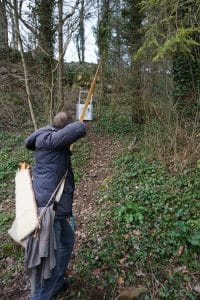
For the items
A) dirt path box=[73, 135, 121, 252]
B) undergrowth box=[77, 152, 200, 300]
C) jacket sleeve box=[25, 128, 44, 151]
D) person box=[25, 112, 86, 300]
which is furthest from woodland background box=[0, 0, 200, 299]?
jacket sleeve box=[25, 128, 44, 151]

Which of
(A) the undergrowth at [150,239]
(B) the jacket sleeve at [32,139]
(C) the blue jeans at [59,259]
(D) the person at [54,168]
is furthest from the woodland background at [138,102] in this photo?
(B) the jacket sleeve at [32,139]

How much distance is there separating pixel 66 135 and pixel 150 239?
2.14 meters

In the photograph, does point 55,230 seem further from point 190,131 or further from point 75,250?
point 190,131

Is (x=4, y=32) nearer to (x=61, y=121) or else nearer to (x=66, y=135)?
(x=61, y=121)

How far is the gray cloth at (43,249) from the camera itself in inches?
117

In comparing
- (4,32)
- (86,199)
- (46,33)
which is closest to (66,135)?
(86,199)

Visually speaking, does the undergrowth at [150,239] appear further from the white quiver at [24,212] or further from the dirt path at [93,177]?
the white quiver at [24,212]

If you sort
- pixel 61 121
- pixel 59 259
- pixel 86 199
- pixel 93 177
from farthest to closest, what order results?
pixel 93 177, pixel 86 199, pixel 59 259, pixel 61 121

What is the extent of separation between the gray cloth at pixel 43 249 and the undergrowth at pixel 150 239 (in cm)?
104

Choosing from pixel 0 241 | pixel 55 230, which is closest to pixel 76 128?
pixel 55 230

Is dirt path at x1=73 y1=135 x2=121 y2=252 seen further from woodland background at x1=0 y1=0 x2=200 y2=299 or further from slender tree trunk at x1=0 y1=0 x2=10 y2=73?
slender tree trunk at x1=0 y1=0 x2=10 y2=73

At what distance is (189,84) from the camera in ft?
26.1

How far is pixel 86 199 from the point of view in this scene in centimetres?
618

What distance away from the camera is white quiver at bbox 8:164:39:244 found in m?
3.05
